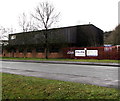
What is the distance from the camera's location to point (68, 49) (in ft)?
109

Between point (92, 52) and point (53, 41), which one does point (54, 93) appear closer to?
point (92, 52)

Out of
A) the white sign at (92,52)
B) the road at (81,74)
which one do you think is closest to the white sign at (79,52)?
the white sign at (92,52)

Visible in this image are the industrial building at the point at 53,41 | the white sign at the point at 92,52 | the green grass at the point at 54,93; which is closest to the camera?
the green grass at the point at 54,93

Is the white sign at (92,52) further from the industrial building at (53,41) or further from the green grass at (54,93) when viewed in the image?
the green grass at (54,93)

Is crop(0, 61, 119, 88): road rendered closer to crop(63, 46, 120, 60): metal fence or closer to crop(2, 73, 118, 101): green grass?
crop(2, 73, 118, 101): green grass

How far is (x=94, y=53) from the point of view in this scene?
29172 mm

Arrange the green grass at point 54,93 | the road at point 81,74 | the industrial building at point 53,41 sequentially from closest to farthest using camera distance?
the green grass at point 54,93 → the road at point 81,74 → the industrial building at point 53,41

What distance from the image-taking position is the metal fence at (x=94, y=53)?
26.8m

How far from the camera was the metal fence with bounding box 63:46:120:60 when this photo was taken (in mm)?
26766

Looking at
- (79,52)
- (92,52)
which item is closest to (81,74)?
(92,52)

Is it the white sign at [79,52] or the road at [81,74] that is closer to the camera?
the road at [81,74]

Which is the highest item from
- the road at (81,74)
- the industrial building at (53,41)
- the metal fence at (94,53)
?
the industrial building at (53,41)

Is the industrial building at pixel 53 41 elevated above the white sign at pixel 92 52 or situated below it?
above

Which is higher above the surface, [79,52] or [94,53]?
[79,52]
